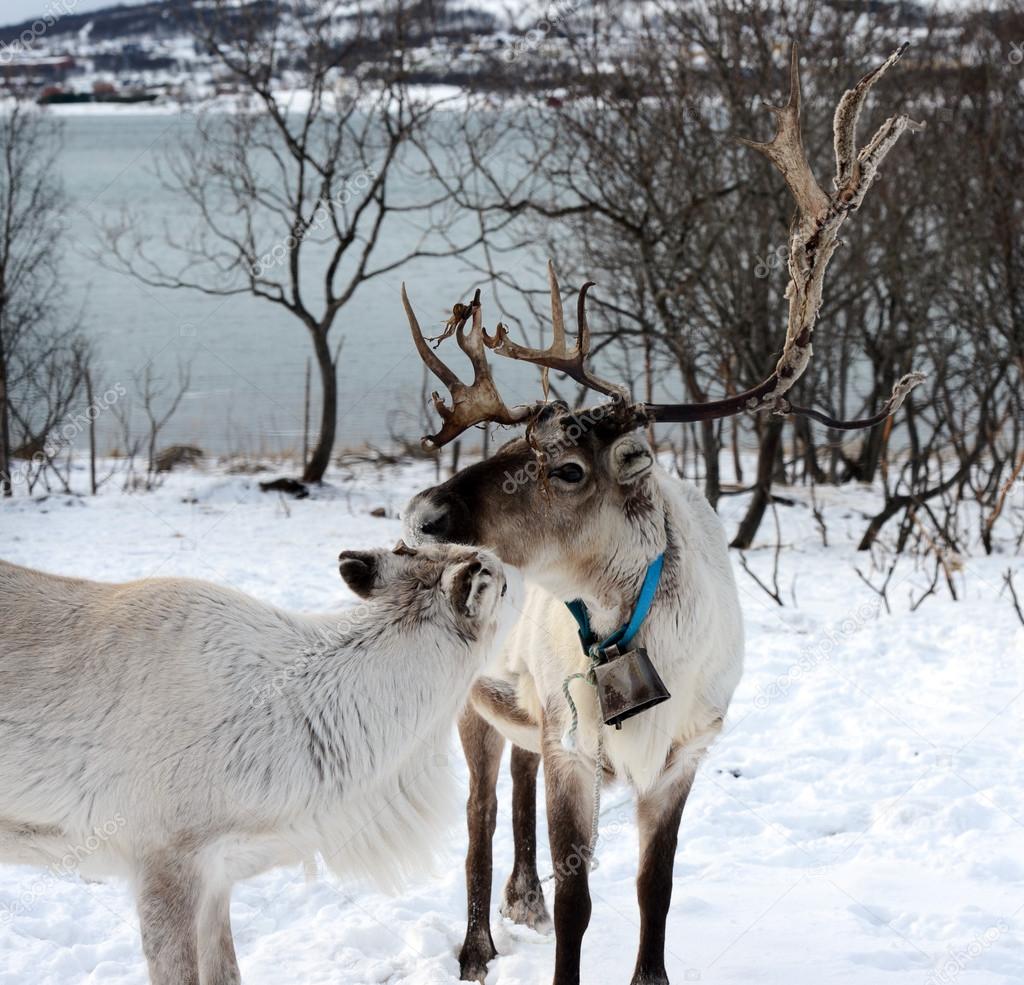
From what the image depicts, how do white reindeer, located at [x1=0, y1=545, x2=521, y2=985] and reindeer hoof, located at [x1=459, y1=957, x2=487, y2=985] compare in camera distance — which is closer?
white reindeer, located at [x1=0, y1=545, x2=521, y2=985]

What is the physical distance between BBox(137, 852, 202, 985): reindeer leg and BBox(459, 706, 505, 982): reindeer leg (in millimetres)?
1177

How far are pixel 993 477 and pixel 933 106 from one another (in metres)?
4.34

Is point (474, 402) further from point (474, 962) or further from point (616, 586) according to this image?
point (474, 962)

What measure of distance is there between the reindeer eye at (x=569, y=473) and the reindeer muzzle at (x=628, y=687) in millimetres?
503

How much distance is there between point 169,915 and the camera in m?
2.73

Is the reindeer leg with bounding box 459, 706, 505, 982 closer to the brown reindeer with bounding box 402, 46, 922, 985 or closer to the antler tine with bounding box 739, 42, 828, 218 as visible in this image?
the brown reindeer with bounding box 402, 46, 922, 985

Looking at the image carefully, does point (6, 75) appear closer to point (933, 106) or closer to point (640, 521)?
point (933, 106)

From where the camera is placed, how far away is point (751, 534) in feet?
31.2

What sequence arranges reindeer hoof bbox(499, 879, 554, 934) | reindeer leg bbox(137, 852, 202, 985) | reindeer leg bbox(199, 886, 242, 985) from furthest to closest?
reindeer hoof bbox(499, 879, 554, 934), reindeer leg bbox(199, 886, 242, 985), reindeer leg bbox(137, 852, 202, 985)

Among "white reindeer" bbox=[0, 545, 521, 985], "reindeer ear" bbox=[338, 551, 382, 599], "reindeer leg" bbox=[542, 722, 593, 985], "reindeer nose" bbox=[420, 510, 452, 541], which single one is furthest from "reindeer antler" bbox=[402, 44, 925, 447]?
"reindeer leg" bbox=[542, 722, 593, 985]

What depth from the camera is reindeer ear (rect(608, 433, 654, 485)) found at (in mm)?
3119

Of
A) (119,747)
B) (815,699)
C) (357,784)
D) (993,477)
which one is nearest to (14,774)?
(119,747)

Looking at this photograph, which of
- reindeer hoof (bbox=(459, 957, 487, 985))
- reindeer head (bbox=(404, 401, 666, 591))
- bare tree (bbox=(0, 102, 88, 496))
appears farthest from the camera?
bare tree (bbox=(0, 102, 88, 496))

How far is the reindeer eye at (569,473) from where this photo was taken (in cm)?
312
